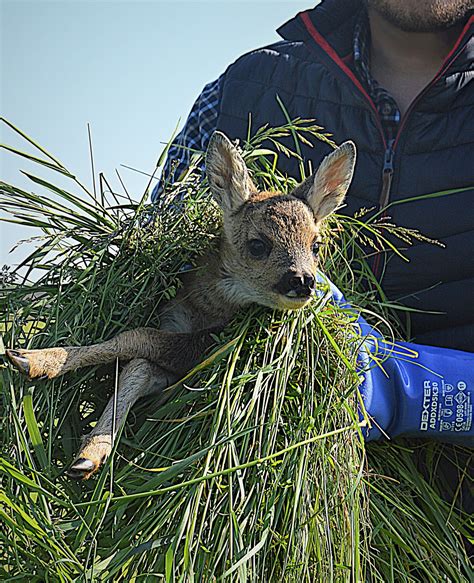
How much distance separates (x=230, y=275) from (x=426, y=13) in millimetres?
1361

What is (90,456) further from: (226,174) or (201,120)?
(201,120)

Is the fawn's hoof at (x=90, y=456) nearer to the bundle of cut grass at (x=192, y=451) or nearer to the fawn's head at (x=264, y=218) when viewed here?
the bundle of cut grass at (x=192, y=451)

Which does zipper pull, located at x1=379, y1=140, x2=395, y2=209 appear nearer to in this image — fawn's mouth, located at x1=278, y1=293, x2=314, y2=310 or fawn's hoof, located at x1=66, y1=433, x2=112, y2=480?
fawn's mouth, located at x1=278, y1=293, x2=314, y2=310

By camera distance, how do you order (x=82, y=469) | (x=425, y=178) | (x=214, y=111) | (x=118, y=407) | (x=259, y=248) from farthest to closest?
1. (x=214, y=111)
2. (x=425, y=178)
3. (x=259, y=248)
4. (x=118, y=407)
5. (x=82, y=469)

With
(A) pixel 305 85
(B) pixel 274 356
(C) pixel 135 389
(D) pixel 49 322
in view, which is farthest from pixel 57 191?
(A) pixel 305 85

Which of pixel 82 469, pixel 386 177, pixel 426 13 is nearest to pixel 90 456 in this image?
pixel 82 469

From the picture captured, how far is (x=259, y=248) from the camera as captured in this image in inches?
78.0

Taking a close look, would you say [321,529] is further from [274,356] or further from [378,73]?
[378,73]

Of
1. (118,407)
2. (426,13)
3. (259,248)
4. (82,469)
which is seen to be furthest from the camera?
(426,13)

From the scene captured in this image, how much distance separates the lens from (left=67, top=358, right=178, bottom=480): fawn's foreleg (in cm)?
161

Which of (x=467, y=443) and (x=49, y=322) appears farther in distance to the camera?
(x=467, y=443)

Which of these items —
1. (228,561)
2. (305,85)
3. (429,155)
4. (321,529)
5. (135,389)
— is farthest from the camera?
(305,85)

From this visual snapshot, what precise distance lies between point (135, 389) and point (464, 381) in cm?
92

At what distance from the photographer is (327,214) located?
2049 mm
